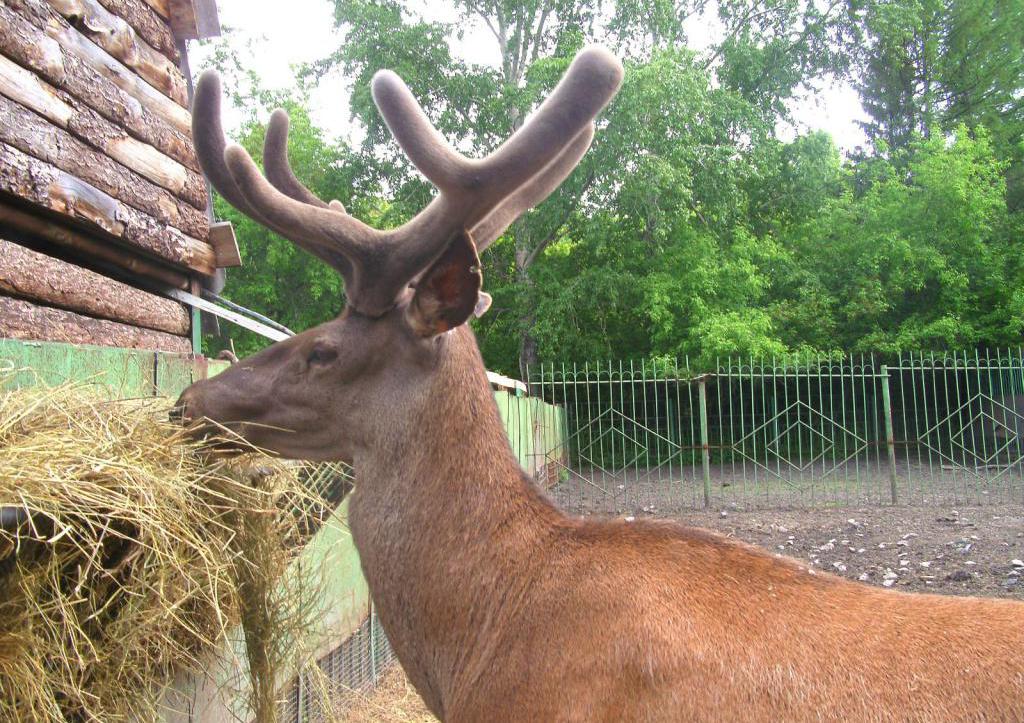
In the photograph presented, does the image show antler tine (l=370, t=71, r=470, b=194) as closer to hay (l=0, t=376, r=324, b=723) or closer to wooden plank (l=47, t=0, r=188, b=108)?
hay (l=0, t=376, r=324, b=723)

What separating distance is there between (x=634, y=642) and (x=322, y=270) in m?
25.9

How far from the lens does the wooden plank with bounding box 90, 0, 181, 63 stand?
4781mm

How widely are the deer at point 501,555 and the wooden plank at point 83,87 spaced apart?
1.44 meters

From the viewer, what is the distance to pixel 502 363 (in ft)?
96.3

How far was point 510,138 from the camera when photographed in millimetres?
2775

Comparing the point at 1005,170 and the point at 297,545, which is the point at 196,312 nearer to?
the point at 297,545

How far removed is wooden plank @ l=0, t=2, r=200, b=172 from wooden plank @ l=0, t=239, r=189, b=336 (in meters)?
0.90

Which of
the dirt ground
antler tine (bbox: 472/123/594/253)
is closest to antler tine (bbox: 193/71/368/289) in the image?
antler tine (bbox: 472/123/594/253)

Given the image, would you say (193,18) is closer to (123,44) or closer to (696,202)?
(123,44)

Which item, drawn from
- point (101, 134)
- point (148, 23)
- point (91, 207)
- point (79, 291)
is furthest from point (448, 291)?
point (148, 23)

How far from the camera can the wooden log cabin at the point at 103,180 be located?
3.63m

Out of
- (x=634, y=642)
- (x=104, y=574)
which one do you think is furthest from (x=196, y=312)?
(x=634, y=642)

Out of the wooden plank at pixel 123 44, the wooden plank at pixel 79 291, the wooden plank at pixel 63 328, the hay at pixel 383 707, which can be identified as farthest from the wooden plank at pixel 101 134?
the hay at pixel 383 707

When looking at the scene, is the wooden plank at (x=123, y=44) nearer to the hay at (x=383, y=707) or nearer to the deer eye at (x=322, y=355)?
the deer eye at (x=322, y=355)
